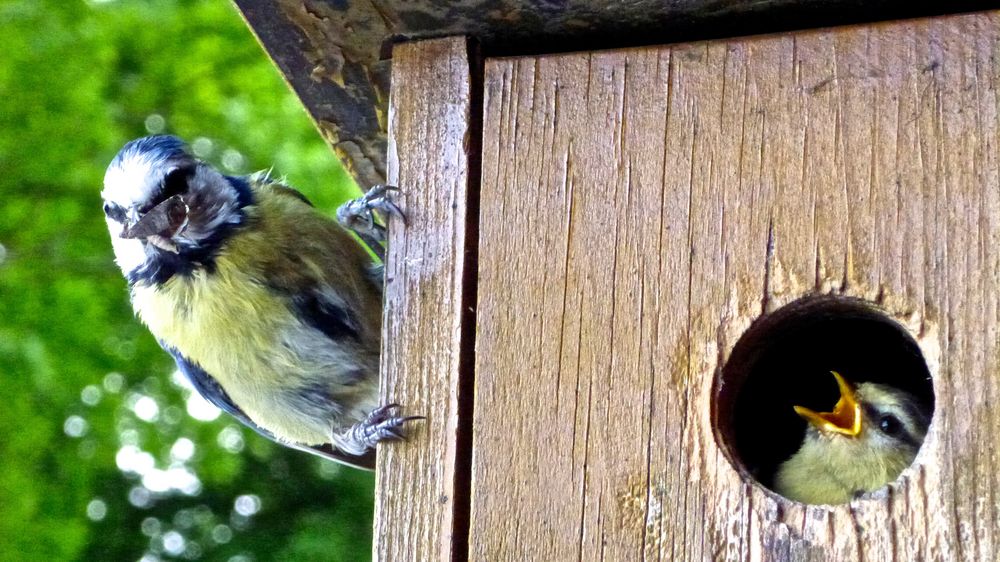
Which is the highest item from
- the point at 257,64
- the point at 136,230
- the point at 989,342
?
the point at 257,64

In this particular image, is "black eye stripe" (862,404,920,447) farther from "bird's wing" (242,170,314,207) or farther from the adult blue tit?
"bird's wing" (242,170,314,207)

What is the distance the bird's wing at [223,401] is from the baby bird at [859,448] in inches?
37.7

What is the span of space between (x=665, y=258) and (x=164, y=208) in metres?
1.10

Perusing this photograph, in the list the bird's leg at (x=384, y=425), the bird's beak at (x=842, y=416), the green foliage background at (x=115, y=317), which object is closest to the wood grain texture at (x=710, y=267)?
the bird's leg at (x=384, y=425)

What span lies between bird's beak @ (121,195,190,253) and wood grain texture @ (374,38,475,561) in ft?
2.00

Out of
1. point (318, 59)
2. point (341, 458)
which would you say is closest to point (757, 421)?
point (341, 458)

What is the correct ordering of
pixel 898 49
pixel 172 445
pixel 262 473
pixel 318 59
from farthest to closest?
pixel 262 473 < pixel 172 445 < pixel 318 59 < pixel 898 49

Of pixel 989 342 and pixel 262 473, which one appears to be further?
pixel 262 473

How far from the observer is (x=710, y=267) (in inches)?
73.3

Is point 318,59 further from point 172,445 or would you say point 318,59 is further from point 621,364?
point 172,445

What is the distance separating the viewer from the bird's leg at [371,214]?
6.73ft

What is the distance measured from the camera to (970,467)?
1666mm

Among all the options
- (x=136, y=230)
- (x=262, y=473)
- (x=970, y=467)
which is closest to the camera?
(x=970, y=467)

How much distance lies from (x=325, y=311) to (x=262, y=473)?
6.23 ft
